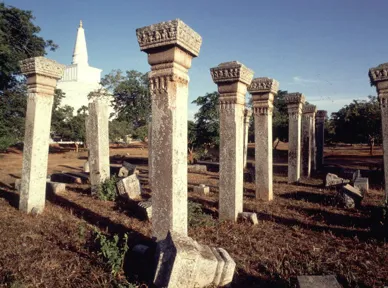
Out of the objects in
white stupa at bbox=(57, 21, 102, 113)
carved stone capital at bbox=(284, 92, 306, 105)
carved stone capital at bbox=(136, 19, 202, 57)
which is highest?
white stupa at bbox=(57, 21, 102, 113)

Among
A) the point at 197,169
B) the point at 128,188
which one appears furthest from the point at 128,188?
the point at 197,169

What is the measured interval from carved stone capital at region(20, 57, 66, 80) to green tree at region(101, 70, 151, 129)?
1094 inches

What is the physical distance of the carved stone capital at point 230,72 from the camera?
19.6 ft

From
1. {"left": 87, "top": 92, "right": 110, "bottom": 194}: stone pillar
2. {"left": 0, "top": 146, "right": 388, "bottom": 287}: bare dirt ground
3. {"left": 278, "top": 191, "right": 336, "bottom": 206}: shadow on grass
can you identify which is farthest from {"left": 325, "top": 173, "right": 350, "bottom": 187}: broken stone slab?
{"left": 87, "top": 92, "right": 110, "bottom": 194}: stone pillar

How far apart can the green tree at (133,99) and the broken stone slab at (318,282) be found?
107ft

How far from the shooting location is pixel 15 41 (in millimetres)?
16438

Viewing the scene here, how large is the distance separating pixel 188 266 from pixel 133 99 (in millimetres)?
34620

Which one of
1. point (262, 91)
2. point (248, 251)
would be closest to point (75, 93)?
point (262, 91)

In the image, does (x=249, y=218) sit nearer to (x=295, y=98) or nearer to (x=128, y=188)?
(x=128, y=188)

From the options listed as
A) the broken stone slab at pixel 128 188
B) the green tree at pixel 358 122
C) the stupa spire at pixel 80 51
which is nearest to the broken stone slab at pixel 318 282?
the broken stone slab at pixel 128 188

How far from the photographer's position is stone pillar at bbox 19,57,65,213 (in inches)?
252

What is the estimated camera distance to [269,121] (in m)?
8.07

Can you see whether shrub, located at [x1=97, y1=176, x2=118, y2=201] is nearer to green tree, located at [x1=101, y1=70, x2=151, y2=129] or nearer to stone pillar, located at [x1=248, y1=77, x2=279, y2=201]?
stone pillar, located at [x1=248, y1=77, x2=279, y2=201]

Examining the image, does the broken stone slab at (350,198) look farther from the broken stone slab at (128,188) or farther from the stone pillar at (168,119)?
the broken stone slab at (128,188)
